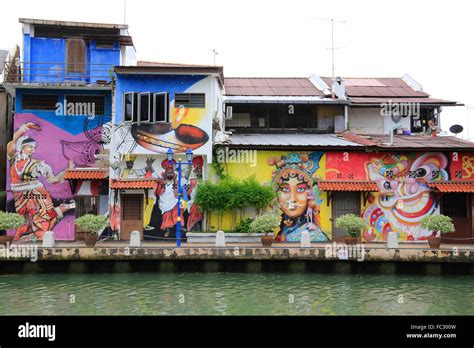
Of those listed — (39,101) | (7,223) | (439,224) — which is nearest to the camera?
(439,224)

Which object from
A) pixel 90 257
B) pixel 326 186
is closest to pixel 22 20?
pixel 90 257

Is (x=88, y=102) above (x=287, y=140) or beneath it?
above

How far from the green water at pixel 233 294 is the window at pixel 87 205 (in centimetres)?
575

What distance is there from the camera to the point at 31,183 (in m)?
25.3

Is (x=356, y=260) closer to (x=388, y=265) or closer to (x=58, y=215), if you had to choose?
(x=388, y=265)

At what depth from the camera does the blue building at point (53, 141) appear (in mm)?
25250

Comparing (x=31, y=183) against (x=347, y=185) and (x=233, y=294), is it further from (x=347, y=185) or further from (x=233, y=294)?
(x=347, y=185)

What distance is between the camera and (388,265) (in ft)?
67.5

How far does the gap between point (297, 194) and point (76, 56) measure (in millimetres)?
13247

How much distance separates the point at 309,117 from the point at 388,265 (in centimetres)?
1103

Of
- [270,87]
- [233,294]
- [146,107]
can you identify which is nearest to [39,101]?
[146,107]

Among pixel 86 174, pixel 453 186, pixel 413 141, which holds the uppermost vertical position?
pixel 413 141

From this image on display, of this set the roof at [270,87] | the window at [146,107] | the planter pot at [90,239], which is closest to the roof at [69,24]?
the window at [146,107]

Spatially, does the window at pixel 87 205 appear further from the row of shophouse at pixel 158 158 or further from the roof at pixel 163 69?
the roof at pixel 163 69
